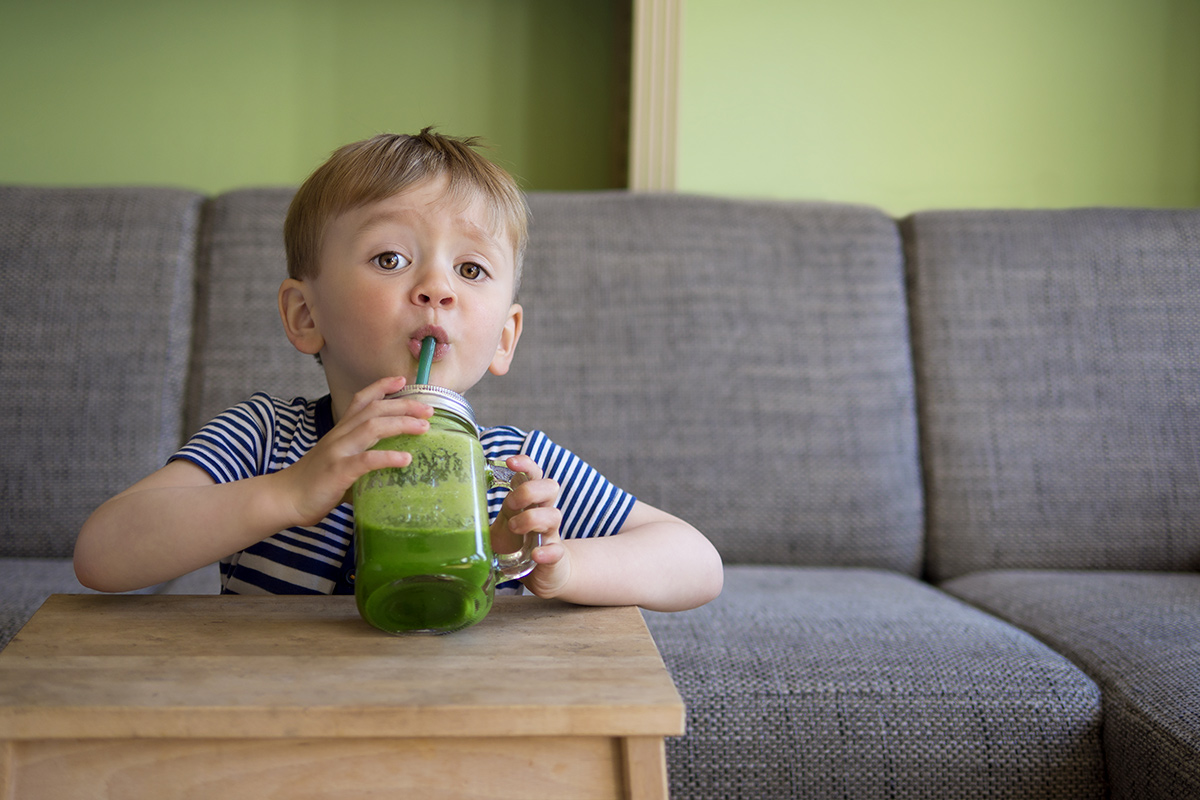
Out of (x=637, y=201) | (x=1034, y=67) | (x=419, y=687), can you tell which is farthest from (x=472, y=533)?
(x=1034, y=67)

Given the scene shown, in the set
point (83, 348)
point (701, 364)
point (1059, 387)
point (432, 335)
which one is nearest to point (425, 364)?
point (432, 335)

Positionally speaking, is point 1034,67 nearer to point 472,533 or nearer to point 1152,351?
point 1152,351

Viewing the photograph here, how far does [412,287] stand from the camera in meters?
0.66

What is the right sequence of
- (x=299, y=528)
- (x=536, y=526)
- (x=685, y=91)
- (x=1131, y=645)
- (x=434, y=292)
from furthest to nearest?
(x=685, y=91), (x=1131, y=645), (x=299, y=528), (x=434, y=292), (x=536, y=526)

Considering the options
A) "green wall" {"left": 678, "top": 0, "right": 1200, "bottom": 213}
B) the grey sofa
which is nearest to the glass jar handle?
the grey sofa

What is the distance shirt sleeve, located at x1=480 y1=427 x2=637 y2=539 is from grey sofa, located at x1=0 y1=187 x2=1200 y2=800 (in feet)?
1.50

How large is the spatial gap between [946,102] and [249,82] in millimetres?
1470

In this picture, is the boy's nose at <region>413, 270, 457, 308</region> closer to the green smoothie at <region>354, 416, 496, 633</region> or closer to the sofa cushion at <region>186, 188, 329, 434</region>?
the green smoothie at <region>354, 416, 496, 633</region>

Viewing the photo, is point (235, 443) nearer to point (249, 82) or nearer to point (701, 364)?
point (701, 364)

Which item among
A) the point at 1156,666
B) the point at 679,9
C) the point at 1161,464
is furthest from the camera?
the point at 679,9

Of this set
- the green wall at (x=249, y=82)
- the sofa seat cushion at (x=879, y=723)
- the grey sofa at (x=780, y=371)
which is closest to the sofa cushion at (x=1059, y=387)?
the grey sofa at (x=780, y=371)

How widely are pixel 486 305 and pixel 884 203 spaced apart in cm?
140

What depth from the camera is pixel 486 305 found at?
2.26 feet

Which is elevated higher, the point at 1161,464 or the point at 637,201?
the point at 637,201
